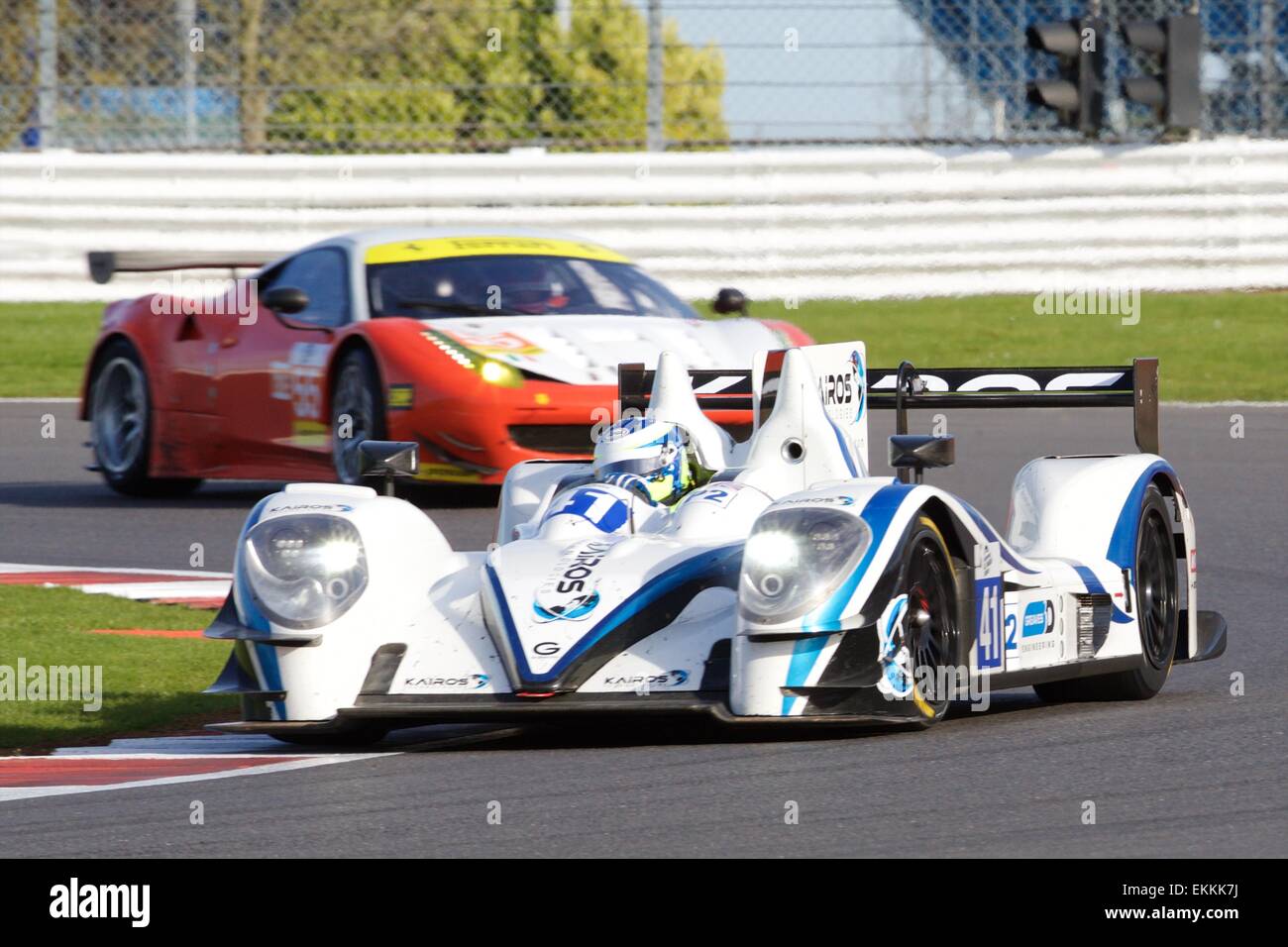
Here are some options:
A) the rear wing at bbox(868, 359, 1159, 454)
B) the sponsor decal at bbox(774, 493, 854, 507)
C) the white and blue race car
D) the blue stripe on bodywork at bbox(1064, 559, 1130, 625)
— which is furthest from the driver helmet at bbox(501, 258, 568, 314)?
the sponsor decal at bbox(774, 493, 854, 507)

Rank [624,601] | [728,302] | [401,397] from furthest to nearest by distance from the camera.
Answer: [728,302]
[401,397]
[624,601]

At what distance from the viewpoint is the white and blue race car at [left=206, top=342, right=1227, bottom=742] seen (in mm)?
5926

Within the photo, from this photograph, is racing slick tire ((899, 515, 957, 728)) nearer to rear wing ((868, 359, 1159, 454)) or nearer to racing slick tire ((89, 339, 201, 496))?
rear wing ((868, 359, 1159, 454))

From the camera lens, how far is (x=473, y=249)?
11922 millimetres

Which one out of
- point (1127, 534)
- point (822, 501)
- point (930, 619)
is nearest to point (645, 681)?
point (822, 501)

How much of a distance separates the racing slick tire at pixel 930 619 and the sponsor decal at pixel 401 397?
198 inches

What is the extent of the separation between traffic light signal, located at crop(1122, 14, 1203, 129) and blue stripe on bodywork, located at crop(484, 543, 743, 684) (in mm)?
12157

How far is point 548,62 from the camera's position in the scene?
19.1 meters

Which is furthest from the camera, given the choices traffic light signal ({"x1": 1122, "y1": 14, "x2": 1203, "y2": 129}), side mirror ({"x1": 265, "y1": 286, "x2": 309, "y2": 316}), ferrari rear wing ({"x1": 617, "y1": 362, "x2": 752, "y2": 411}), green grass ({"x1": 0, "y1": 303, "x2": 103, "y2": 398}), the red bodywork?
traffic light signal ({"x1": 1122, "y1": 14, "x2": 1203, "y2": 129})

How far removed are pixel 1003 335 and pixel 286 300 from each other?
25.9ft

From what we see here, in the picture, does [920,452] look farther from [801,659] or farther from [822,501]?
[801,659]

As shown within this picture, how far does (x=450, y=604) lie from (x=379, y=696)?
37 centimetres

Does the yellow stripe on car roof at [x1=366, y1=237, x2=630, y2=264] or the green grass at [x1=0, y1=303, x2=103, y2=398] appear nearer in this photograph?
the yellow stripe on car roof at [x1=366, y1=237, x2=630, y2=264]
